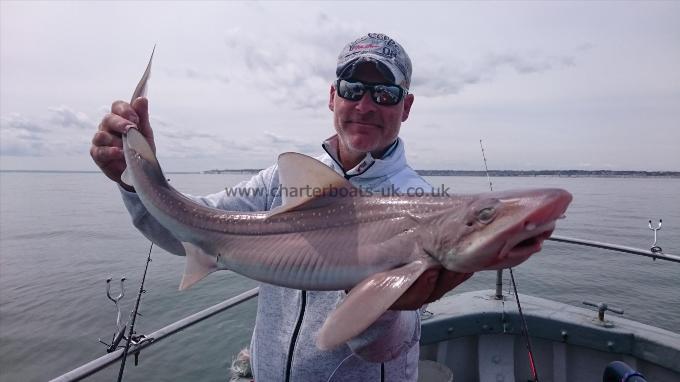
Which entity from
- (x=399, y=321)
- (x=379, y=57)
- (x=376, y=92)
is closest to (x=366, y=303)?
(x=399, y=321)

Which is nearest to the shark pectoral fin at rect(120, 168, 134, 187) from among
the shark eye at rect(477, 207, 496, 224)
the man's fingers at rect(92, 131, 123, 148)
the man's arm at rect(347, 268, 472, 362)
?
the man's fingers at rect(92, 131, 123, 148)

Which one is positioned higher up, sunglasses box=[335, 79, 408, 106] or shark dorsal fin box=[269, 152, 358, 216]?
sunglasses box=[335, 79, 408, 106]

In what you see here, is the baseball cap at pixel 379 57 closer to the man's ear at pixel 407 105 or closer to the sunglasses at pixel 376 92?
the sunglasses at pixel 376 92

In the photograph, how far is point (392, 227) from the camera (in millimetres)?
2605

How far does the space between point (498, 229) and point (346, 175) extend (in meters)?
1.60

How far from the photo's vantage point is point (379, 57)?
330cm

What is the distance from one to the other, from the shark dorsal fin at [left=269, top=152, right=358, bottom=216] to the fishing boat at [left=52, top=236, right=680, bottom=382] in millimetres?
3525

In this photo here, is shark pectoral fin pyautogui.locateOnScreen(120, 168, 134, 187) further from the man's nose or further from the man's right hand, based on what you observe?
the man's nose

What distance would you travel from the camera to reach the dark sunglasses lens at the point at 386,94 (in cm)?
334

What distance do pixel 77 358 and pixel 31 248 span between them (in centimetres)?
1839

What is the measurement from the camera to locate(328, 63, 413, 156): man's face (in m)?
3.32

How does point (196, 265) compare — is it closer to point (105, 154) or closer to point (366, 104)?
point (105, 154)

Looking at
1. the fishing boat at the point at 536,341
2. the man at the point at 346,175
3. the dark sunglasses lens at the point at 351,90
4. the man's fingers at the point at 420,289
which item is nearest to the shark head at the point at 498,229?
the man's fingers at the point at 420,289

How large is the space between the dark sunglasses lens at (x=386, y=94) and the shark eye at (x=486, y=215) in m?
1.46
